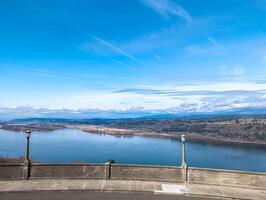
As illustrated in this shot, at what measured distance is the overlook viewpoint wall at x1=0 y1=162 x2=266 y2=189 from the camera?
1753cm

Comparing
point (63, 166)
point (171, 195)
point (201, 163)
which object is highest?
point (63, 166)

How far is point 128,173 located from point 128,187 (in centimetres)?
166

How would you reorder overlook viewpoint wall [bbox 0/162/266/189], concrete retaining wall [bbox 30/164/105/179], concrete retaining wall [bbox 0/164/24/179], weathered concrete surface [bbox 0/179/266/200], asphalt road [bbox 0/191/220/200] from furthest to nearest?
1. concrete retaining wall [bbox 30/164/105/179]
2. concrete retaining wall [bbox 0/164/24/179]
3. overlook viewpoint wall [bbox 0/162/266/189]
4. weathered concrete surface [bbox 0/179/266/200]
5. asphalt road [bbox 0/191/220/200]

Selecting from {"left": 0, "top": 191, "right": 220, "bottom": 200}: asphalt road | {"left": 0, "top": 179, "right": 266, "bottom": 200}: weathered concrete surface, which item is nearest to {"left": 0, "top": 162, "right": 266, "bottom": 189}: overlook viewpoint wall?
{"left": 0, "top": 179, "right": 266, "bottom": 200}: weathered concrete surface

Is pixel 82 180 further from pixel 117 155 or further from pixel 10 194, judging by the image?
pixel 117 155

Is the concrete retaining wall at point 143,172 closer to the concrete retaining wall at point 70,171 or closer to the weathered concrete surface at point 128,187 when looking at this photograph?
the weathered concrete surface at point 128,187

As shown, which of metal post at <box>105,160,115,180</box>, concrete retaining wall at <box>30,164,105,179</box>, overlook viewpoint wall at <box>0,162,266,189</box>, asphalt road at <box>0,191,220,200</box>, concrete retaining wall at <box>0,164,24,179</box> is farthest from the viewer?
metal post at <box>105,160,115,180</box>

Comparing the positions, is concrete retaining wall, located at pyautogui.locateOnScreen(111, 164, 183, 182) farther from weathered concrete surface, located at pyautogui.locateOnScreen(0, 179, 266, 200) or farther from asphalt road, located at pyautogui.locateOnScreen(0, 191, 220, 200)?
asphalt road, located at pyautogui.locateOnScreen(0, 191, 220, 200)

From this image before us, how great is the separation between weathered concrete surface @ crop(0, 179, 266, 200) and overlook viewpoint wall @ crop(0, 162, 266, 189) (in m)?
0.43

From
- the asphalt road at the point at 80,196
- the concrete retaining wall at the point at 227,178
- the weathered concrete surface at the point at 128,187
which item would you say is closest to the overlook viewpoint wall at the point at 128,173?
the concrete retaining wall at the point at 227,178

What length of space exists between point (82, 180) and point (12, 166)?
4246 mm

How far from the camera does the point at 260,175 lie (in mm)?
17141

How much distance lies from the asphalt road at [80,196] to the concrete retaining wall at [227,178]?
2509mm

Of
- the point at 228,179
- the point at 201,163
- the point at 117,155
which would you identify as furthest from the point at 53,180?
the point at 117,155
